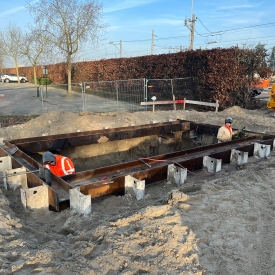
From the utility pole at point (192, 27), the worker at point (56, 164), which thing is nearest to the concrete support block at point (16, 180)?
the worker at point (56, 164)

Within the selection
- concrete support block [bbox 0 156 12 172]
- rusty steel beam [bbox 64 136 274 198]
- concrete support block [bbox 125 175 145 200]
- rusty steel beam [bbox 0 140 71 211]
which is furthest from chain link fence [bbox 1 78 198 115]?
concrete support block [bbox 125 175 145 200]

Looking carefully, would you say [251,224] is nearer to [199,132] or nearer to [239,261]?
[239,261]

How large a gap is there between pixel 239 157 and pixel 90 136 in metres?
4.21

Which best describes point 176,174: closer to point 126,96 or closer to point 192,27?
point 126,96

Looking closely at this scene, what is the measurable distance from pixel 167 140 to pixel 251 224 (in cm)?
685

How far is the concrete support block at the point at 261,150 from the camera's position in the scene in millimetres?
7391

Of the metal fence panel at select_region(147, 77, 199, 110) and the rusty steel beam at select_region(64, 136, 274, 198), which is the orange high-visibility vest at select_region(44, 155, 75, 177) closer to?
the rusty steel beam at select_region(64, 136, 274, 198)

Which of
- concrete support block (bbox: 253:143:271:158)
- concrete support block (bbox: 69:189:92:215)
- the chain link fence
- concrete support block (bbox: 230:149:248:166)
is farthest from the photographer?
the chain link fence

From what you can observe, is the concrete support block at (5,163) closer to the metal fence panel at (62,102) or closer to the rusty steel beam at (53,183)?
the rusty steel beam at (53,183)

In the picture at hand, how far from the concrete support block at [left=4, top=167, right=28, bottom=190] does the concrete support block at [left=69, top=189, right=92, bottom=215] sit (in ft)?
5.12

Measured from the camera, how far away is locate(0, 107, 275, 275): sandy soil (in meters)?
2.91

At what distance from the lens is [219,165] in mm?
6309

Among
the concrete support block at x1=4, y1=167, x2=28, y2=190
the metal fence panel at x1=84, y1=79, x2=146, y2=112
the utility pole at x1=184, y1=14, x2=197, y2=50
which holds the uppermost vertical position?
the utility pole at x1=184, y1=14, x2=197, y2=50

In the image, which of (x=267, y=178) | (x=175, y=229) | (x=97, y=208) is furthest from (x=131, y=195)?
(x=267, y=178)
